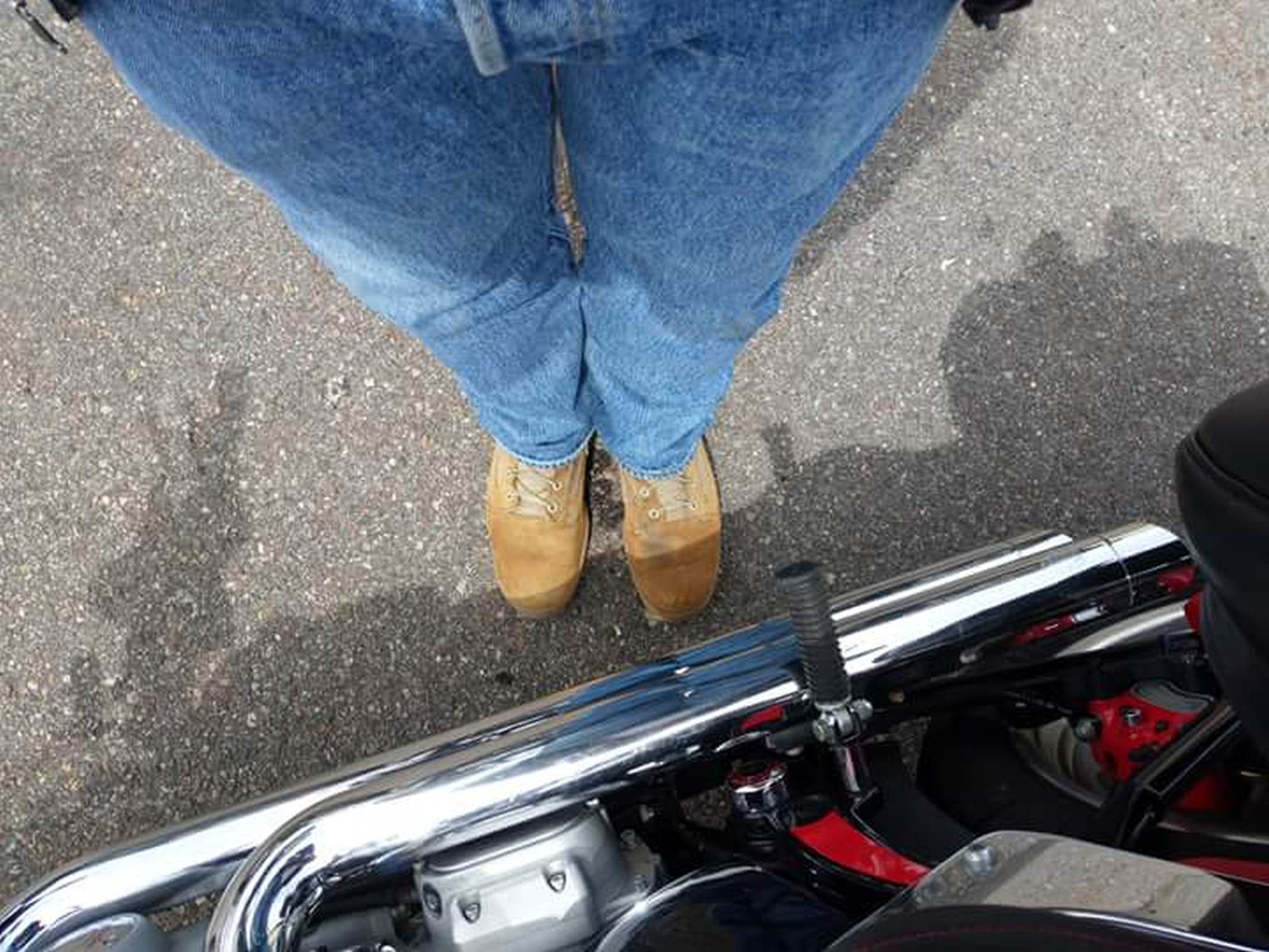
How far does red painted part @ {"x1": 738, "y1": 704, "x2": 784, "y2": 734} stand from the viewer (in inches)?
33.1

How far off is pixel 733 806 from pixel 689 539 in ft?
1.32

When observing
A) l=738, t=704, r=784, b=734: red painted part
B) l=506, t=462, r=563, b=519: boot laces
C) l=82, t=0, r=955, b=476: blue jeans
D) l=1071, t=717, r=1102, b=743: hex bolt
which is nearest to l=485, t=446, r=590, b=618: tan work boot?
l=506, t=462, r=563, b=519: boot laces

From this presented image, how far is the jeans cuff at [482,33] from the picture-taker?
0.48 m

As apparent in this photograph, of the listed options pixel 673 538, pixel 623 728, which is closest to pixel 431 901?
pixel 623 728

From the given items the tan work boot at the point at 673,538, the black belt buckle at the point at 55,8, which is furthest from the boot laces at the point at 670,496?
the black belt buckle at the point at 55,8

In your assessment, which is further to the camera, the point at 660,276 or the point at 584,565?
the point at 584,565

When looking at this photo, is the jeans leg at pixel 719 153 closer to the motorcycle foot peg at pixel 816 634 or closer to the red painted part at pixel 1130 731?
the motorcycle foot peg at pixel 816 634

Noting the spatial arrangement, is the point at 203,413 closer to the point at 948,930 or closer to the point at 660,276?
the point at 660,276

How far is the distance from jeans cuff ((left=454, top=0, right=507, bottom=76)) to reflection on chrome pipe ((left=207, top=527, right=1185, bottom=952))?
47cm

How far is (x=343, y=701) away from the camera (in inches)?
47.2

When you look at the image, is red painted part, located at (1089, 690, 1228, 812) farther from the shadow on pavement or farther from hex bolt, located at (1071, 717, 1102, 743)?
the shadow on pavement

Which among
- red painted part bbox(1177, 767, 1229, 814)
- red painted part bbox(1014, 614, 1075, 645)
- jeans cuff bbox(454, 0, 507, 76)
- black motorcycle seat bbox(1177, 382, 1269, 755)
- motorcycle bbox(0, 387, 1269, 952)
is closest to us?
jeans cuff bbox(454, 0, 507, 76)

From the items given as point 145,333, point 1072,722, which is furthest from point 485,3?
point 145,333

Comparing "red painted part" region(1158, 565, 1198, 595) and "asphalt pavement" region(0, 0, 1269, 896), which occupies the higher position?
"asphalt pavement" region(0, 0, 1269, 896)
